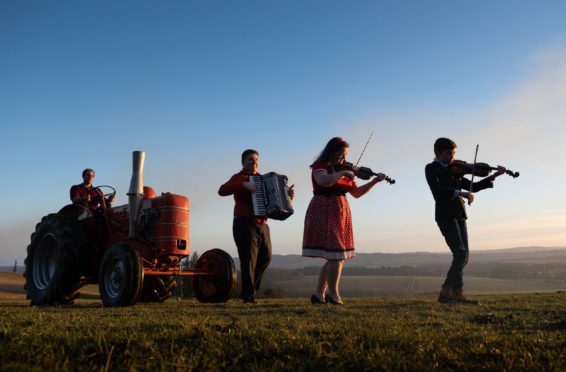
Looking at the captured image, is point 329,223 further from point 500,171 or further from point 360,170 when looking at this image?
point 500,171

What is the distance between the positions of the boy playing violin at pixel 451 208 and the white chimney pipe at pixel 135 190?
425cm

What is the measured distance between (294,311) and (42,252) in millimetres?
5405

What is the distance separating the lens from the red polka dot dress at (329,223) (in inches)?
260

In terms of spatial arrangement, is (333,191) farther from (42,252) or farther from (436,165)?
(42,252)

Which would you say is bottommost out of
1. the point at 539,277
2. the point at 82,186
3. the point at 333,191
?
the point at 539,277

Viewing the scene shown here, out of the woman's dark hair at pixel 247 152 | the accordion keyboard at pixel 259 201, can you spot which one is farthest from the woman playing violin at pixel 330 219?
the woman's dark hair at pixel 247 152

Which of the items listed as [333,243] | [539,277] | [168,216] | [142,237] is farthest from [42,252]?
→ [539,277]

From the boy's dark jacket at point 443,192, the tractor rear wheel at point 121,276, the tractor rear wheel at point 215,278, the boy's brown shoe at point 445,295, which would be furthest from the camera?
the tractor rear wheel at point 215,278

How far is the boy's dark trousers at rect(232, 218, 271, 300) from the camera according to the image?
718 centimetres

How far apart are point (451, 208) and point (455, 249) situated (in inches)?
23.0

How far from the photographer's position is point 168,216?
7.46m

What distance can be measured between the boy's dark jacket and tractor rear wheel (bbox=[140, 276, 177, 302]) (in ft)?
14.5

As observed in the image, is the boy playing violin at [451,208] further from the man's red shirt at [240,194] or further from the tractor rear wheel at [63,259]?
the tractor rear wheel at [63,259]

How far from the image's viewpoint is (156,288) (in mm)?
8438
